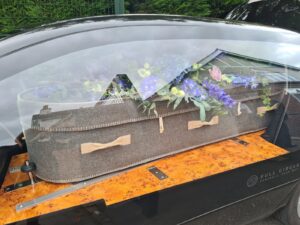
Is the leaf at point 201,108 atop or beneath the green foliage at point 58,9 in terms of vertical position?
beneath

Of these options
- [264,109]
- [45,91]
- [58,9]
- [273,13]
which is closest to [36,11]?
[58,9]

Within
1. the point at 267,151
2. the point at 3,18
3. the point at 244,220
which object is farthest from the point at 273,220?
the point at 3,18

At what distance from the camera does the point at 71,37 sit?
1.38 m

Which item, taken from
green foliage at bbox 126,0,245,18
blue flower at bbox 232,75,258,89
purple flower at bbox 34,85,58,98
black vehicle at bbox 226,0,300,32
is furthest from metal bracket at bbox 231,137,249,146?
green foliage at bbox 126,0,245,18

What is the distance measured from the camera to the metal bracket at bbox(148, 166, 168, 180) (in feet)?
4.75

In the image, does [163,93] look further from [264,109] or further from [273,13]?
[273,13]

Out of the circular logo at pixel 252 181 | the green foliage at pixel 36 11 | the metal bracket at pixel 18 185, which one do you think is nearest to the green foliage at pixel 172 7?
the green foliage at pixel 36 11

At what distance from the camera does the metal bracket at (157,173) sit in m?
1.45

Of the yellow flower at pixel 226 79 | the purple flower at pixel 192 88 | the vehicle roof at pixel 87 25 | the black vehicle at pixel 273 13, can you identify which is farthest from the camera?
the black vehicle at pixel 273 13

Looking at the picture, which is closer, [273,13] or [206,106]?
[206,106]

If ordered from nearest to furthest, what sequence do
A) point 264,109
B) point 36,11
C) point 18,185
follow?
point 18,185 → point 264,109 → point 36,11

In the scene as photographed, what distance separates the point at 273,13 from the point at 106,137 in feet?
8.62

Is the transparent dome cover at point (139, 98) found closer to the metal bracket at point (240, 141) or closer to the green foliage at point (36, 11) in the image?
the metal bracket at point (240, 141)

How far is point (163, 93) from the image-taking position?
5.03 feet
